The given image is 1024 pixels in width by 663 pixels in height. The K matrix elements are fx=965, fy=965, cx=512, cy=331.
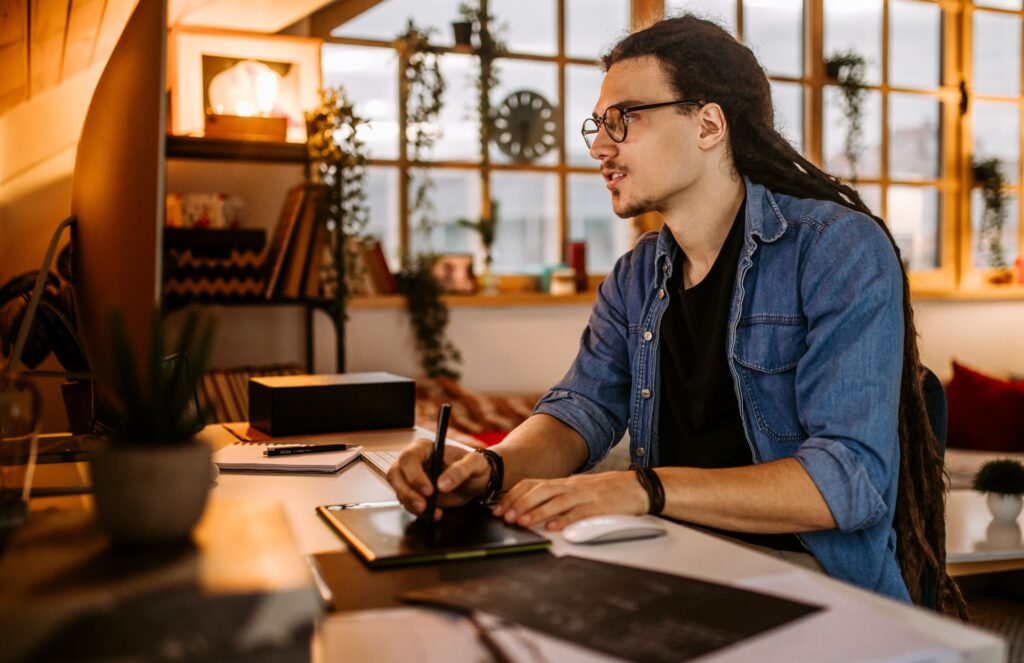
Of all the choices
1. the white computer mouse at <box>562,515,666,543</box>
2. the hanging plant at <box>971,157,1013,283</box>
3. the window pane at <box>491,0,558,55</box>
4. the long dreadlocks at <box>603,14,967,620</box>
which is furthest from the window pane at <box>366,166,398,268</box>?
the hanging plant at <box>971,157,1013,283</box>

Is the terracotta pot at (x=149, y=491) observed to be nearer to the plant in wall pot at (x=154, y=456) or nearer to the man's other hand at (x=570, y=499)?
the plant in wall pot at (x=154, y=456)

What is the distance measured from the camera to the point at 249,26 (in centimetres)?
369

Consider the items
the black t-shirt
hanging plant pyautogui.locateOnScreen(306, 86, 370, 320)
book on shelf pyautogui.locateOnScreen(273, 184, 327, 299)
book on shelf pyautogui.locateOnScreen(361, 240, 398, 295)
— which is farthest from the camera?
book on shelf pyautogui.locateOnScreen(361, 240, 398, 295)

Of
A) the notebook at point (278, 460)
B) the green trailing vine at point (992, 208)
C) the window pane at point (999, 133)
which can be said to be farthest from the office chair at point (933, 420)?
the window pane at point (999, 133)

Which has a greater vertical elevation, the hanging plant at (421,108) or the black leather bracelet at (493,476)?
the hanging plant at (421,108)

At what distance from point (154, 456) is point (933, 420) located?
117 cm

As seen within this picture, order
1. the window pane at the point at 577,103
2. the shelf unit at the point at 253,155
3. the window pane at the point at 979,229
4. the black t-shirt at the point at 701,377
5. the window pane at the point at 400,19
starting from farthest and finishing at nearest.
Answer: the window pane at the point at 979,229, the window pane at the point at 577,103, the window pane at the point at 400,19, the shelf unit at the point at 253,155, the black t-shirt at the point at 701,377

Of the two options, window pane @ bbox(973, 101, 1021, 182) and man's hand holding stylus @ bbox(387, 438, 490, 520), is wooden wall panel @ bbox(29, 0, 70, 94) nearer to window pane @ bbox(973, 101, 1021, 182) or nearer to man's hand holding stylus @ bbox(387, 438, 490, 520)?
man's hand holding stylus @ bbox(387, 438, 490, 520)

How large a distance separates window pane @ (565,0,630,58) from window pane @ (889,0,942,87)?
5.34 feet

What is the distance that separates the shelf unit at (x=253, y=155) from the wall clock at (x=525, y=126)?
108cm

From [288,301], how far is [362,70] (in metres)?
1.22

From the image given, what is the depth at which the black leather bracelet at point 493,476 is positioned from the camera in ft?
4.20

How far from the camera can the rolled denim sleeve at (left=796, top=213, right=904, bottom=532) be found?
1250 millimetres

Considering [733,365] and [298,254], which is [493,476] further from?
[298,254]
